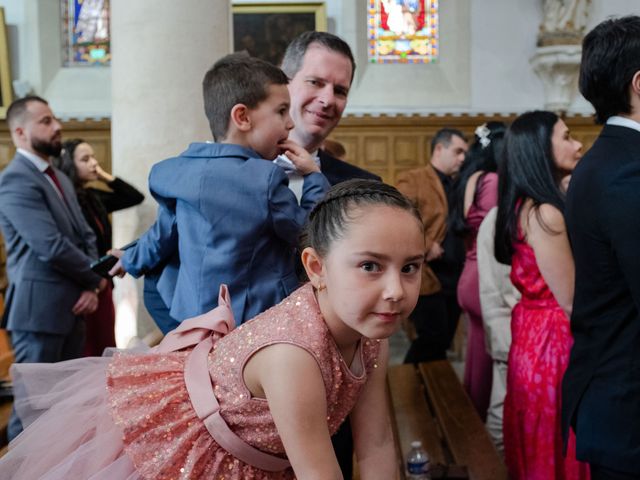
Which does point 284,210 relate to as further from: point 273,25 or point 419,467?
point 273,25

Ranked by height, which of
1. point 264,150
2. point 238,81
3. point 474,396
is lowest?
point 474,396

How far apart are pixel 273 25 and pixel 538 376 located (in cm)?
869

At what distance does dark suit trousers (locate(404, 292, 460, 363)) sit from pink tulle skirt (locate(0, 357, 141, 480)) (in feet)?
14.1

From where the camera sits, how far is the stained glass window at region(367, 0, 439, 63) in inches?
468

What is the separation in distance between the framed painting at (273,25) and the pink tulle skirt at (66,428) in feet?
31.4

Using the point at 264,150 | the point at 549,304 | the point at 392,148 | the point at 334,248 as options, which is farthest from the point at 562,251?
the point at 392,148

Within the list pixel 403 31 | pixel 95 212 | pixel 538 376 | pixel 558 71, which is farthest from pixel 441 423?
pixel 403 31

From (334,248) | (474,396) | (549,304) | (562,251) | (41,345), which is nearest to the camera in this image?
(334,248)

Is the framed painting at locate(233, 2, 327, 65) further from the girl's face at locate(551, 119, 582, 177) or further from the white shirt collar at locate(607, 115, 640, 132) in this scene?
the white shirt collar at locate(607, 115, 640, 132)

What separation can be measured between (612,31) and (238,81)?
1.01 m

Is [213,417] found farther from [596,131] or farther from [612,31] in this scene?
[596,131]

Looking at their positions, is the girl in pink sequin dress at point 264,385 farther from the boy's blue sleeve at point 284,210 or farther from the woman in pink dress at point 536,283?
the woman in pink dress at point 536,283

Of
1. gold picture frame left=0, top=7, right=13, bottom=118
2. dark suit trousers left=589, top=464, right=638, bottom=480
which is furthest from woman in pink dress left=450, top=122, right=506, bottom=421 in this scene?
gold picture frame left=0, top=7, right=13, bottom=118

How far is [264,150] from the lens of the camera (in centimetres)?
221
